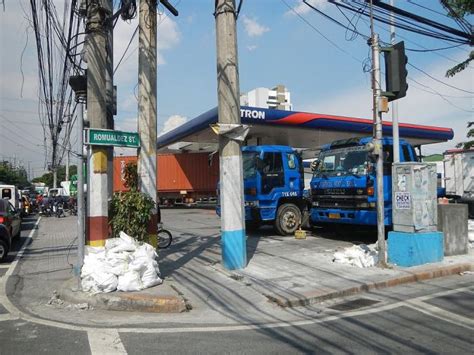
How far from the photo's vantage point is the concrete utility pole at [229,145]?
29.8 ft

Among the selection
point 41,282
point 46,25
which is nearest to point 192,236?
point 41,282

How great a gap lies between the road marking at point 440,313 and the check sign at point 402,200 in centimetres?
276

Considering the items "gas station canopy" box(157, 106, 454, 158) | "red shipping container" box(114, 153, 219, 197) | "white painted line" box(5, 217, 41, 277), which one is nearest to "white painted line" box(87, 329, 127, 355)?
"white painted line" box(5, 217, 41, 277)

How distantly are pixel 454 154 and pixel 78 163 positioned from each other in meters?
17.1

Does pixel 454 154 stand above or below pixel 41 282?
above

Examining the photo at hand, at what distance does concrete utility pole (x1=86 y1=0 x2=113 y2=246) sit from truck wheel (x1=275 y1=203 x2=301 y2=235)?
652 cm

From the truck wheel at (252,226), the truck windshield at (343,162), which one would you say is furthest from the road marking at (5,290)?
the truck windshield at (343,162)

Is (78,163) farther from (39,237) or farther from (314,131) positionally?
(314,131)

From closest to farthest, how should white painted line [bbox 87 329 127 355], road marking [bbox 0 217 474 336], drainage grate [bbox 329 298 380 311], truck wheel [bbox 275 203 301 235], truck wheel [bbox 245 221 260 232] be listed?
white painted line [bbox 87 329 127 355], road marking [bbox 0 217 474 336], drainage grate [bbox 329 298 380 311], truck wheel [bbox 275 203 301 235], truck wheel [bbox 245 221 260 232]

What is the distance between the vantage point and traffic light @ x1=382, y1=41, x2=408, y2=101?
9.00 meters

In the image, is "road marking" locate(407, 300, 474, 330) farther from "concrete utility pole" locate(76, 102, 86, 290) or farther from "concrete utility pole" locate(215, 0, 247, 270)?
"concrete utility pole" locate(76, 102, 86, 290)

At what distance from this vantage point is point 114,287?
7.26 meters

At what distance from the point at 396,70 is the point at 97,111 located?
570cm

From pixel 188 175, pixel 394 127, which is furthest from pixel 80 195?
pixel 188 175
